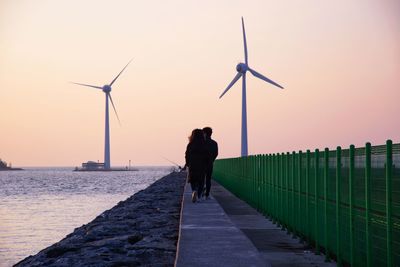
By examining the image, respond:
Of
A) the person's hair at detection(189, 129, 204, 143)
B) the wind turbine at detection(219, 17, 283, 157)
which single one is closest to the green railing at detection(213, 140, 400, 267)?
the person's hair at detection(189, 129, 204, 143)

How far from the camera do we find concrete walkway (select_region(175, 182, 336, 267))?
862 cm

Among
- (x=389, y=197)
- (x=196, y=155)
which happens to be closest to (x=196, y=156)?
(x=196, y=155)

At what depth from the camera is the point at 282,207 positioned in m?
14.1

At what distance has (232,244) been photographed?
975cm

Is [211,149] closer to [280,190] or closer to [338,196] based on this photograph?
[280,190]

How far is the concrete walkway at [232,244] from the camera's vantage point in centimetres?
862

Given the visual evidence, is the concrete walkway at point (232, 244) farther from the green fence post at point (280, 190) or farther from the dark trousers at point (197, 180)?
the dark trousers at point (197, 180)

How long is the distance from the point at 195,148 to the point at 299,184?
5.40 m

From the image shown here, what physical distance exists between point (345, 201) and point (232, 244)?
168 centimetres

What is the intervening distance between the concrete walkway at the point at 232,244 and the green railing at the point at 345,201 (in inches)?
12.1

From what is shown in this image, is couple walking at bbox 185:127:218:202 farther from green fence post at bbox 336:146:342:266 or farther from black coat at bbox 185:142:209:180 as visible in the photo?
green fence post at bbox 336:146:342:266

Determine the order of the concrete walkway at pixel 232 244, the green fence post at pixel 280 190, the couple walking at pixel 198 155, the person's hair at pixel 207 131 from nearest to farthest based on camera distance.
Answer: the concrete walkway at pixel 232 244 → the green fence post at pixel 280 190 → the couple walking at pixel 198 155 → the person's hair at pixel 207 131

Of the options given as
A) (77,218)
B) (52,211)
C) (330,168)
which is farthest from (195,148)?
(52,211)

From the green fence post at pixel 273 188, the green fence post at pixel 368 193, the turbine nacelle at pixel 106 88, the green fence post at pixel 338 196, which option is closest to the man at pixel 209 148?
the green fence post at pixel 273 188
